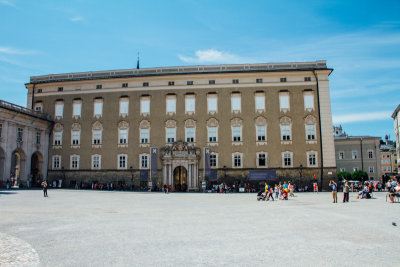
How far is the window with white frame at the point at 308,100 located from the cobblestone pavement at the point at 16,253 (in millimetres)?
43733

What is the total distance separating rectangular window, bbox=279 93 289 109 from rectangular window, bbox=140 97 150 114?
745 inches

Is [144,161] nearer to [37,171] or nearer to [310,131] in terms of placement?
[37,171]

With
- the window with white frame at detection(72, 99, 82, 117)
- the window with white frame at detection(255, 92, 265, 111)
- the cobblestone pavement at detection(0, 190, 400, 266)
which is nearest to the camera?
the cobblestone pavement at detection(0, 190, 400, 266)

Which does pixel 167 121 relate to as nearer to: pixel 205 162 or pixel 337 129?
pixel 205 162

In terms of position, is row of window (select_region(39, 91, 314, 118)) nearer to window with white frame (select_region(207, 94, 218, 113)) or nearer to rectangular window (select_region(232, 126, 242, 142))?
window with white frame (select_region(207, 94, 218, 113))

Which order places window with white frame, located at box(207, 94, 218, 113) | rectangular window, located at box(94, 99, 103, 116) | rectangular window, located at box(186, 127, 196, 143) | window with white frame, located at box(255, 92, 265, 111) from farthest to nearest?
rectangular window, located at box(94, 99, 103, 116)
window with white frame, located at box(207, 94, 218, 113)
rectangular window, located at box(186, 127, 196, 143)
window with white frame, located at box(255, 92, 265, 111)

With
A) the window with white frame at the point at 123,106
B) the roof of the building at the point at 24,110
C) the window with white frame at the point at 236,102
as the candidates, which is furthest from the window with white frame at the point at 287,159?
the roof of the building at the point at 24,110

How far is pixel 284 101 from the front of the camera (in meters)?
49.3

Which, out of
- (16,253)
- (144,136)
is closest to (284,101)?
(144,136)

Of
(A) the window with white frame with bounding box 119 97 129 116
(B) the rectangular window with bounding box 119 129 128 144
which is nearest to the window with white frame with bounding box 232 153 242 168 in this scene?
(B) the rectangular window with bounding box 119 129 128 144

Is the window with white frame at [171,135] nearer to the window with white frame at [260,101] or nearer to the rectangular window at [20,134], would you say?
the window with white frame at [260,101]

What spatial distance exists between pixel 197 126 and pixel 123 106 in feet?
37.7

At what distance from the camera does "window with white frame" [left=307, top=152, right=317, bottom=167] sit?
47.9 m

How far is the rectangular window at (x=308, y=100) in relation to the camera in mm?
48938
